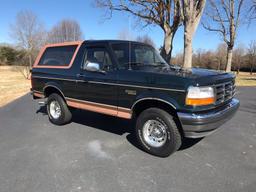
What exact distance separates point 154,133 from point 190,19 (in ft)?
30.2

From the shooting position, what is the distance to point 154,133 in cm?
422

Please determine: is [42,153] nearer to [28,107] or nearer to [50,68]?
[50,68]

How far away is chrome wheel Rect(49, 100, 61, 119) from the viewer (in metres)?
6.06

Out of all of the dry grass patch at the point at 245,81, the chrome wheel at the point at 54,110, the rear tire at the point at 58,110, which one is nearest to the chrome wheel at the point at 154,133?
the rear tire at the point at 58,110

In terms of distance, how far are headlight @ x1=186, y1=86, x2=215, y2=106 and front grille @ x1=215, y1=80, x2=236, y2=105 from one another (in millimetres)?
297

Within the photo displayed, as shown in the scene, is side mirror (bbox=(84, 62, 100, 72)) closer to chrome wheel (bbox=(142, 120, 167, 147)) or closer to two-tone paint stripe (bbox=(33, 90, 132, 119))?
two-tone paint stripe (bbox=(33, 90, 132, 119))

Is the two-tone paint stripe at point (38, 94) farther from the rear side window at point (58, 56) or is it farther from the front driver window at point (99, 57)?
the front driver window at point (99, 57)

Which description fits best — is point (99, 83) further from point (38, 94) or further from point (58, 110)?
point (38, 94)

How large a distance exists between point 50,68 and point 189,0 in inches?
348

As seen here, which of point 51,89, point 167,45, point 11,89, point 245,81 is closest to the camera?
point 51,89

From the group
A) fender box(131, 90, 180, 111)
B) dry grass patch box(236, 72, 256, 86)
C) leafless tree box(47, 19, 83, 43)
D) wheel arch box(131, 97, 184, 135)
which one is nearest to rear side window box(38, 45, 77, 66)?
wheel arch box(131, 97, 184, 135)

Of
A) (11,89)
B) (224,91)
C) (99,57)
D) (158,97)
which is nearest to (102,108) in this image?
(99,57)

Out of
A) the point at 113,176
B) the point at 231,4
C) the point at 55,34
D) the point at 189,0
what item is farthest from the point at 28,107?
the point at 55,34

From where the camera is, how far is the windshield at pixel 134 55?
4.70m
